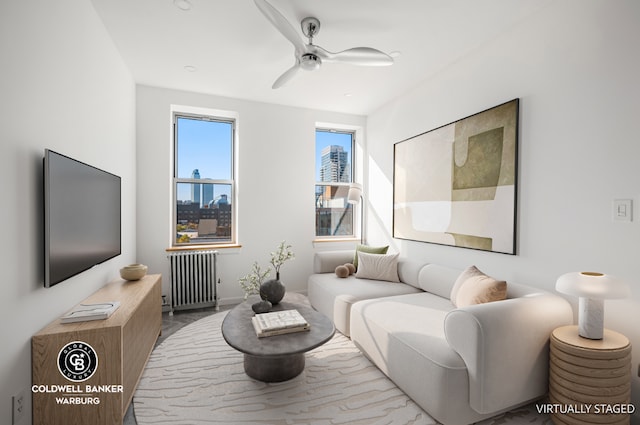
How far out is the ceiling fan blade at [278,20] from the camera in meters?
1.91

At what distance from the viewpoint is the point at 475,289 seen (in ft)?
7.47

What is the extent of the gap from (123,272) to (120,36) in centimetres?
209

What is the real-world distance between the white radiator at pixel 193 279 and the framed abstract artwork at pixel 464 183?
2.52 meters

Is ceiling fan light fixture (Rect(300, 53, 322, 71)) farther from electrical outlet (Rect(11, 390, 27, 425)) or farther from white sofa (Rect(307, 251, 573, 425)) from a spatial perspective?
electrical outlet (Rect(11, 390, 27, 425))

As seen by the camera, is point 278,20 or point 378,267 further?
point 378,267

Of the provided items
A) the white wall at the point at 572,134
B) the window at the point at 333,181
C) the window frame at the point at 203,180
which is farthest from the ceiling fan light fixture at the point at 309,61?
the window at the point at 333,181

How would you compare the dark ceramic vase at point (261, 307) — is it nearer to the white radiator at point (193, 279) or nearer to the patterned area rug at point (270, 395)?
the patterned area rug at point (270, 395)

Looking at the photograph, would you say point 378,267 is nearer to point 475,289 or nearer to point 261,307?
point 475,289

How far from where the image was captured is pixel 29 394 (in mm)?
1538

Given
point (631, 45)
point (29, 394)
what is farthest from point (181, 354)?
point (631, 45)

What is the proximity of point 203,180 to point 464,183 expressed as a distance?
3321 millimetres

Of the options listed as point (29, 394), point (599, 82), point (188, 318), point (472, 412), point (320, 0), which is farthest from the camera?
point (188, 318)

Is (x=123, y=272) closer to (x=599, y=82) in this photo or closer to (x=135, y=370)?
(x=135, y=370)

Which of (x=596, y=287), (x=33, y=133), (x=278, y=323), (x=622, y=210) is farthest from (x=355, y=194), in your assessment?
(x=33, y=133)
